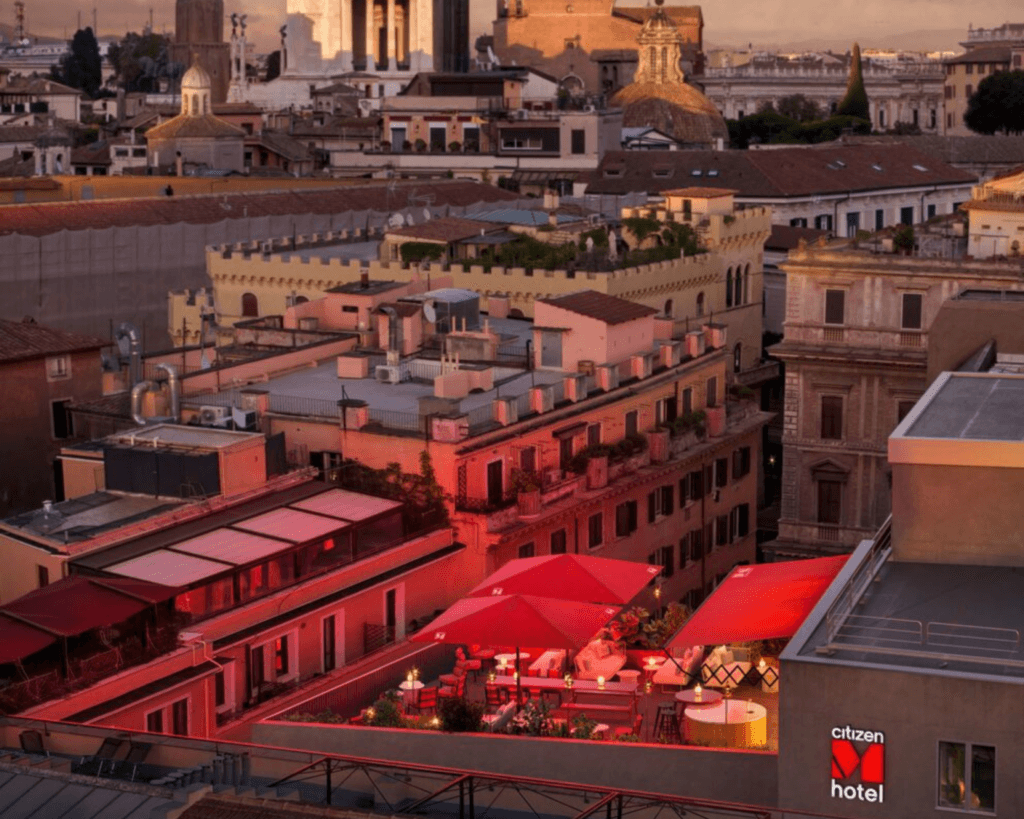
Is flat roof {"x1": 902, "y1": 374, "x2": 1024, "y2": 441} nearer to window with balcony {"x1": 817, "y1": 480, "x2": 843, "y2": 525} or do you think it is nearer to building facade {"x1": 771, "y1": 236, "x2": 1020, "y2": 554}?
building facade {"x1": 771, "y1": 236, "x2": 1020, "y2": 554}

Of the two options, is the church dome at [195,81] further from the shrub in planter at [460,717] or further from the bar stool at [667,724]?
the shrub in planter at [460,717]

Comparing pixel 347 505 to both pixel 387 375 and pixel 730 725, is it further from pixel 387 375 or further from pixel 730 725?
pixel 730 725

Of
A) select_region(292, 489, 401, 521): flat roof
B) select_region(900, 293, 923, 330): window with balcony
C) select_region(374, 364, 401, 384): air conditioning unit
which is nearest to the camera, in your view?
select_region(292, 489, 401, 521): flat roof

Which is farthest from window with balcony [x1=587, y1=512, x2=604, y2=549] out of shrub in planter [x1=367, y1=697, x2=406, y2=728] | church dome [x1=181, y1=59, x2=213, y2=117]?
church dome [x1=181, y1=59, x2=213, y2=117]

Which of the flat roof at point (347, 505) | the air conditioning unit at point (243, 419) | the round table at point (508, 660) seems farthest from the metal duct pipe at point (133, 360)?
the round table at point (508, 660)

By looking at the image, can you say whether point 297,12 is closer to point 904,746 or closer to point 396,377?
point 396,377

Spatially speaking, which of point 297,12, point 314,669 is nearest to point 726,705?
point 314,669

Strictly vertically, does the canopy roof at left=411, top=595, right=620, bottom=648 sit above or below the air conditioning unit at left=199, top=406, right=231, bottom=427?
below
